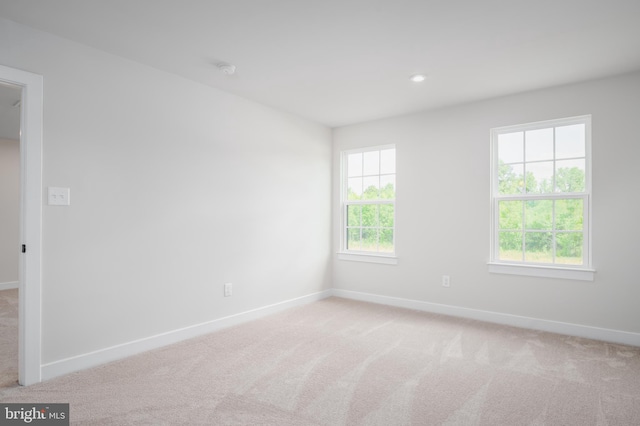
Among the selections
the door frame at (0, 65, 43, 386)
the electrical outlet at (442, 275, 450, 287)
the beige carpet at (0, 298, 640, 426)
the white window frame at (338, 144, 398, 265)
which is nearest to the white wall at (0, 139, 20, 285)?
the door frame at (0, 65, 43, 386)

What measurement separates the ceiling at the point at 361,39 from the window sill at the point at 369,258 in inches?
82.5

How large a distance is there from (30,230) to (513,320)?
4.39m

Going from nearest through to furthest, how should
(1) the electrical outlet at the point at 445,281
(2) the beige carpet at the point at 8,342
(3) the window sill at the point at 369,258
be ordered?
(2) the beige carpet at the point at 8,342, (1) the electrical outlet at the point at 445,281, (3) the window sill at the point at 369,258

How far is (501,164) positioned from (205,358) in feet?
11.8

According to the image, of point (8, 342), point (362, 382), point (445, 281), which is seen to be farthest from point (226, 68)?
point (445, 281)

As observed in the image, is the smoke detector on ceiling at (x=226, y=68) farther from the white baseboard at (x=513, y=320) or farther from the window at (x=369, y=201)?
the white baseboard at (x=513, y=320)

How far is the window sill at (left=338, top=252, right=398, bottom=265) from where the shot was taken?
15.6ft

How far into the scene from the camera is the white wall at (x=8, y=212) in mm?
5970

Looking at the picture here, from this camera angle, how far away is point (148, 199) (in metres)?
3.21

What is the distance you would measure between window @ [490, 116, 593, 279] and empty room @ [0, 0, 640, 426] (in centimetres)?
2

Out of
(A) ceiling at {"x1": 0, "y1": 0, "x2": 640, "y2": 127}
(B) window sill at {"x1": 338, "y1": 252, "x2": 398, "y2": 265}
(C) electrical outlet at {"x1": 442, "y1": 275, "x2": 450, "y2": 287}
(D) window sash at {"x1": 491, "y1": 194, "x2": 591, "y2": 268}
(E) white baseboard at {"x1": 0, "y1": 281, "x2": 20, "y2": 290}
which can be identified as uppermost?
(A) ceiling at {"x1": 0, "y1": 0, "x2": 640, "y2": 127}

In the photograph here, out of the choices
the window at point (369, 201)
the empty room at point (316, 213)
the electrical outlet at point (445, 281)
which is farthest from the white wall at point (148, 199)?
the electrical outlet at point (445, 281)

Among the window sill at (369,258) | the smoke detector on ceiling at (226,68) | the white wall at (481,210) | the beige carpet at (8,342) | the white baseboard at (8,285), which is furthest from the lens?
the white baseboard at (8,285)

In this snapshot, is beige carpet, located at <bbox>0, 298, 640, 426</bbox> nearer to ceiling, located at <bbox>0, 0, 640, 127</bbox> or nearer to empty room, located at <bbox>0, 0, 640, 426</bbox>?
empty room, located at <bbox>0, 0, 640, 426</bbox>
